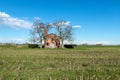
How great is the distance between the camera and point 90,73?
50.3 ft

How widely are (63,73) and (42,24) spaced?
8098 cm

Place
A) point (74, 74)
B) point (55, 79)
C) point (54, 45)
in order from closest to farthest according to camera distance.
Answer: point (55, 79), point (74, 74), point (54, 45)

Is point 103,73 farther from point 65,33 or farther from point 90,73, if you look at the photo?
point 65,33

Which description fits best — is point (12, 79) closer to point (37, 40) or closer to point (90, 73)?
point (90, 73)

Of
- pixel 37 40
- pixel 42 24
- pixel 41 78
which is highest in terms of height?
pixel 42 24

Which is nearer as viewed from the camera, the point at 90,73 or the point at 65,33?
the point at 90,73

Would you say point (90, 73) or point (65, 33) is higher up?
point (65, 33)

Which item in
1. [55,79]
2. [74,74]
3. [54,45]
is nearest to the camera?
[55,79]

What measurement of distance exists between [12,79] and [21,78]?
2.11ft

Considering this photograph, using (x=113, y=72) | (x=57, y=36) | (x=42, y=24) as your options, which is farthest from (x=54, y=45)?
(x=113, y=72)

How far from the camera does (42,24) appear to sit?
95250 millimetres

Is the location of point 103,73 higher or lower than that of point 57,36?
lower

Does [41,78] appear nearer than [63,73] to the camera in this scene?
Yes

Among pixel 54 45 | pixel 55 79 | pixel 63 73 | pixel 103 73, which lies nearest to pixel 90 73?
pixel 103 73
